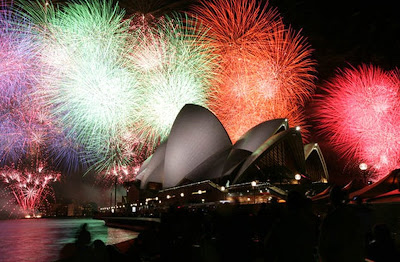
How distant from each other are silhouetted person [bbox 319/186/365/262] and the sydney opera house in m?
25.0

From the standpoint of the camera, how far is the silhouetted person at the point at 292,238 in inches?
123

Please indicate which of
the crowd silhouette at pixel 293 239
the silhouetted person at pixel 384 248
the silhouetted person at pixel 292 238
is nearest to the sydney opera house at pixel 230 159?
the silhouetted person at pixel 384 248

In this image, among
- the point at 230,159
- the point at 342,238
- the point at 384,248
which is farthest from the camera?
the point at 230,159

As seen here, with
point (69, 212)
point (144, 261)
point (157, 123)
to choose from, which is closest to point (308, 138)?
point (157, 123)

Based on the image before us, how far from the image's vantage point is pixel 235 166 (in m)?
32.5

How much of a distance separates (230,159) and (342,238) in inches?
1199

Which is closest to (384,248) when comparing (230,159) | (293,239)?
(293,239)

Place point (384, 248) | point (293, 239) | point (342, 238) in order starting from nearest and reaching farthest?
point (293, 239) < point (342, 238) < point (384, 248)

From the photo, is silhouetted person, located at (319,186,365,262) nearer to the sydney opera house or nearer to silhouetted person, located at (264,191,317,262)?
silhouetted person, located at (264,191,317,262)

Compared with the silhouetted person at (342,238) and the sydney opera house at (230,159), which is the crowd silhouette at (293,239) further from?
the sydney opera house at (230,159)

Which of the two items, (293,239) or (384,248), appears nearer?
(293,239)

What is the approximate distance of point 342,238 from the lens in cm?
334

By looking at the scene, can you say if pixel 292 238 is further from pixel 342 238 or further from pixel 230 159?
pixel 230 159

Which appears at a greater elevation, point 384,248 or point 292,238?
point 292,238
